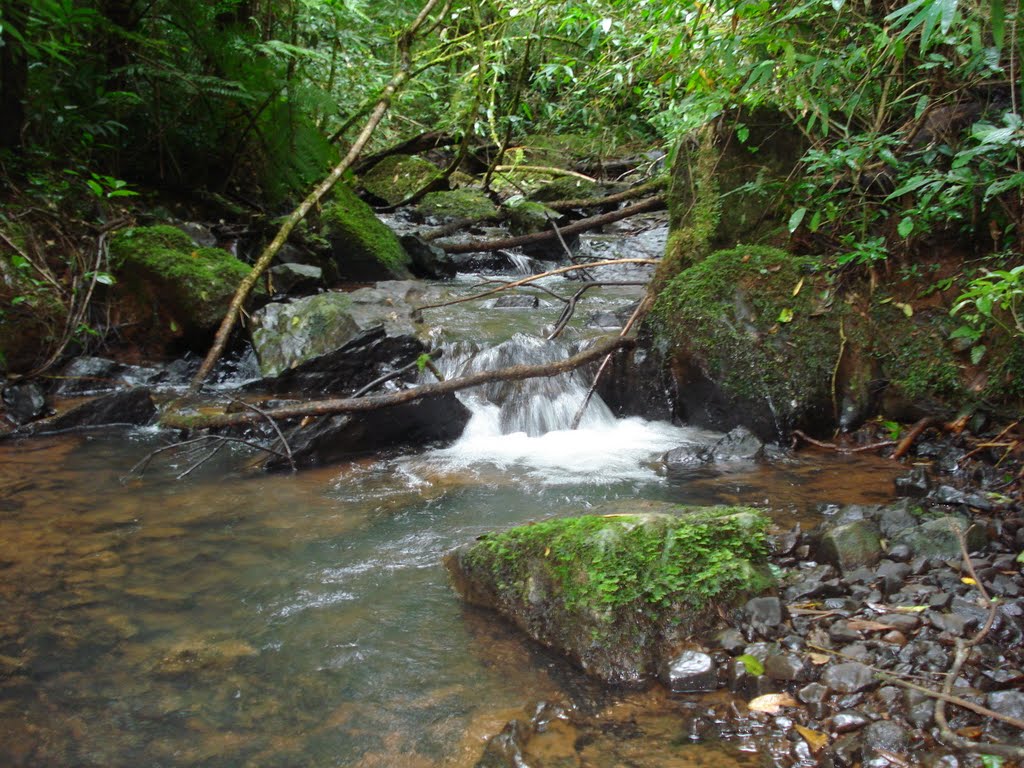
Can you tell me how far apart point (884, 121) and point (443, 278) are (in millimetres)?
6580

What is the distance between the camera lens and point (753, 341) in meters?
5.69

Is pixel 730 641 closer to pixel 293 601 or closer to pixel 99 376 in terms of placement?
pixel 293 601

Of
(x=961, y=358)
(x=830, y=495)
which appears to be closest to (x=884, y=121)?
(x=961, y=358)

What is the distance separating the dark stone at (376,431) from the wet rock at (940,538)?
361cm

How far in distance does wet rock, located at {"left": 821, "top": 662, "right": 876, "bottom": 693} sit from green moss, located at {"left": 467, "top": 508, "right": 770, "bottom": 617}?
477mm

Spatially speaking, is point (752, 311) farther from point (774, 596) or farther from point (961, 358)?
point (774, 596)

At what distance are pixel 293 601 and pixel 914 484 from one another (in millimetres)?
3593

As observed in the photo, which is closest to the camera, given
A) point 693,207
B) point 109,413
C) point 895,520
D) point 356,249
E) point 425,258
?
point 895,520

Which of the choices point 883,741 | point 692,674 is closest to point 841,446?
point 692,674

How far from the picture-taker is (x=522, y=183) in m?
14.0

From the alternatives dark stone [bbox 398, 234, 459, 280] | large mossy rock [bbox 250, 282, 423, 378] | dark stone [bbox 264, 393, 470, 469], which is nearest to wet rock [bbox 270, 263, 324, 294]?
large mossy rock [bbox 250, 282, 423, 378]

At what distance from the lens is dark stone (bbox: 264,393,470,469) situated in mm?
5480

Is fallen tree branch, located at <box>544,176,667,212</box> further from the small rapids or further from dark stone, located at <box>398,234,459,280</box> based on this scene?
the small rapids

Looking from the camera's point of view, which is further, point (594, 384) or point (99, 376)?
point (99, 376)
